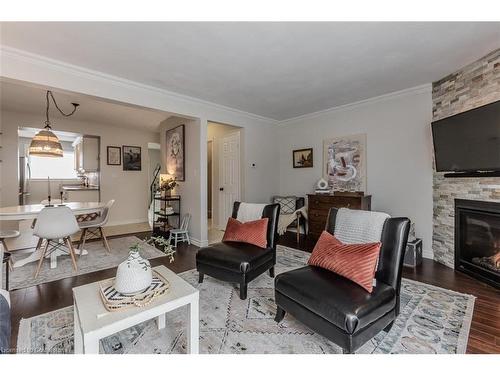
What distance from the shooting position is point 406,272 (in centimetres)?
291

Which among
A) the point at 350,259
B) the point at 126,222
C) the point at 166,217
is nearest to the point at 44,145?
the point at 166,217

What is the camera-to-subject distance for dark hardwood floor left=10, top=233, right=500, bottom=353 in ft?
5.57

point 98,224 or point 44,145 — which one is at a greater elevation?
point 44,145

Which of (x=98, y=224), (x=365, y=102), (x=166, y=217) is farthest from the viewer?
(x=166, y=217)

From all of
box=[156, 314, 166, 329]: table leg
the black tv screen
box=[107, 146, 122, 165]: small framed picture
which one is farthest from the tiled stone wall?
box=[107, 146, 122, 165]: small framed picture

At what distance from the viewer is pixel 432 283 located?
2.58 meters

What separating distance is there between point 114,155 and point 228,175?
10.3 ft

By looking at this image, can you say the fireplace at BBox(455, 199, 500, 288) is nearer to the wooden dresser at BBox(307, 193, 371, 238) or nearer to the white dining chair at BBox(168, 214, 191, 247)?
the wooden dresser at BBox(307, 193, 371, 238)

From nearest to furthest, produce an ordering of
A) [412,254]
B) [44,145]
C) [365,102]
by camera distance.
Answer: [412,254] < [44,145] < [365,102]

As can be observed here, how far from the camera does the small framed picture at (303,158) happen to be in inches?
191

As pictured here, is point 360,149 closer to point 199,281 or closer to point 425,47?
point 425,47

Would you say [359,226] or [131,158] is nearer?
[359,226]

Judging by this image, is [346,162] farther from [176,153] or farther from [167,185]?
[167,185]
